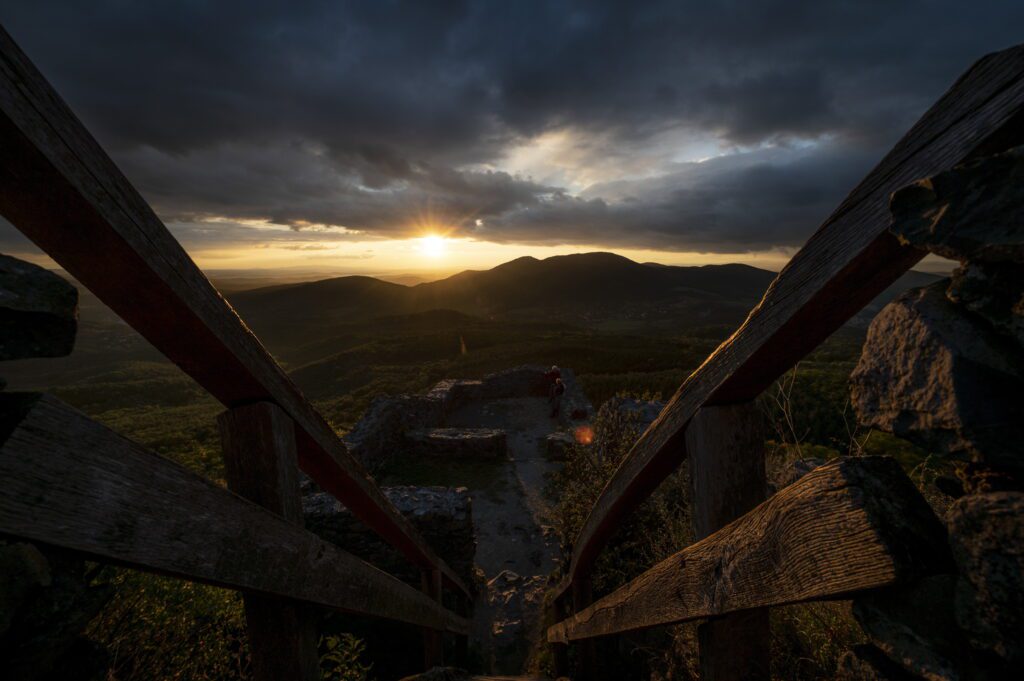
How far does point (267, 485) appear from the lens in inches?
50.1

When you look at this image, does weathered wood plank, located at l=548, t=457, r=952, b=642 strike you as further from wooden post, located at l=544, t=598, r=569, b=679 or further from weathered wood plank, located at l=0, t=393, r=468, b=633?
wooden post, located at l=544, t=598, r=569, b=679

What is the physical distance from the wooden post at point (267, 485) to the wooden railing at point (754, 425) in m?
1.17

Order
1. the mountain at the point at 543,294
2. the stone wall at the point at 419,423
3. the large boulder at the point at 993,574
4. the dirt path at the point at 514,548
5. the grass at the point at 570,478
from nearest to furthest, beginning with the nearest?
the large boulder at the point at 993,574, the grass at the point at 570,478, the dirt path at the point at 514,548, the stone wall at the point at 419,423, the mountain at the point at 543,294

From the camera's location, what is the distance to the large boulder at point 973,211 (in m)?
0.61

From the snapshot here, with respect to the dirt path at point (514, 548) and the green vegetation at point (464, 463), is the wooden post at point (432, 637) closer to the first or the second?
the green vegetation at point (464, 463)

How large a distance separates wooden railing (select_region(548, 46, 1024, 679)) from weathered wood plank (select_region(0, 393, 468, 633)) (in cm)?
113

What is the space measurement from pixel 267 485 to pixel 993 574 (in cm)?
152

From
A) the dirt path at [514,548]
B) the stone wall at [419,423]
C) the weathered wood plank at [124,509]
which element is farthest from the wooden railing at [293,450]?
the stone wall at [419,423]

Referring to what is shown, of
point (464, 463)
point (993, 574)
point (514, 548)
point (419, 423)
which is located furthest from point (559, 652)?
point (419, 423)

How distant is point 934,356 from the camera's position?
672 mm

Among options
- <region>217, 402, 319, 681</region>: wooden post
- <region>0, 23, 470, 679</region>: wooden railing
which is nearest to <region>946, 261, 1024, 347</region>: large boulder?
<region>0, 23, 470, 679</region>: wooden railing

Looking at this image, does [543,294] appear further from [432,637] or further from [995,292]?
[995,292]

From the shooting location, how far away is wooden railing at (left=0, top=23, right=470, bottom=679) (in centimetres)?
65

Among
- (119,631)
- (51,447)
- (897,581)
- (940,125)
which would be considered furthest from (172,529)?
(119,631)
